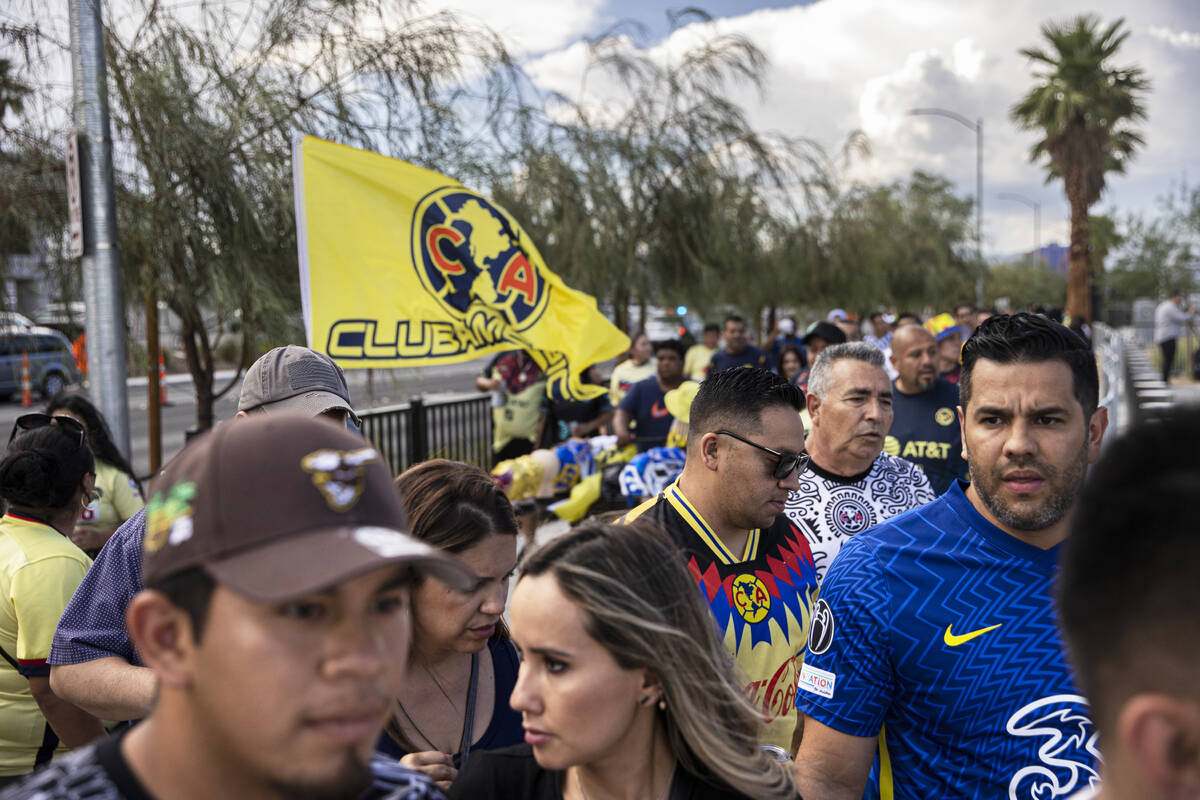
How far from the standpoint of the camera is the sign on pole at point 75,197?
19.1 ft

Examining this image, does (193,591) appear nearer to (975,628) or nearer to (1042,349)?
(975,628)

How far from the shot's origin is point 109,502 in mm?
4707

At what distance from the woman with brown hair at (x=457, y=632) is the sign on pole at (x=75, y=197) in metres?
4.19

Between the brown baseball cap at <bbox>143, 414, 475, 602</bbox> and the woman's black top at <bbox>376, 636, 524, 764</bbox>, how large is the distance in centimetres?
131

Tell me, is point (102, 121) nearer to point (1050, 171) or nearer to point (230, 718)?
point (230, 718)

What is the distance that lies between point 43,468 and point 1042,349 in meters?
3.22

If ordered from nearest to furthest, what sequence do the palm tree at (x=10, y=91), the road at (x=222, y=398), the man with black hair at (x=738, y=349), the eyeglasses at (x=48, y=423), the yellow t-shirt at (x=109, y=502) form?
the eyeglasses at (x=48, y=423) → the yellow t-shirt at (x=109, y=502) → the palm tree at (x=10, y=91) → the road at (x=222, y=398) → the man with black hair at (x=738, y=349)

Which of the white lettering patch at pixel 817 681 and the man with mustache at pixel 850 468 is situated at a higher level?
the man with mustache at pixel 850 468

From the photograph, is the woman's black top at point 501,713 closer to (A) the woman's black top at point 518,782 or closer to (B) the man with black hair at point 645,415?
(A) the woman's black top at point 518,782

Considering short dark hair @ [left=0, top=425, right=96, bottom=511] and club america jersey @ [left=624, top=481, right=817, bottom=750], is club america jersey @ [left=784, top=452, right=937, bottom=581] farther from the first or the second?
short dark hair @ [left=0, top=425, right=96, bottom=511]

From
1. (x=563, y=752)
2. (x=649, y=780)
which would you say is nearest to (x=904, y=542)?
(x=649, y=780)

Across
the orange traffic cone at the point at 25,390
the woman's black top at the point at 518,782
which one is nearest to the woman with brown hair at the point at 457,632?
the woman's black top at the point at 518,782

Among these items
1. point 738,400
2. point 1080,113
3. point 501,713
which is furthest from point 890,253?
point 501,713

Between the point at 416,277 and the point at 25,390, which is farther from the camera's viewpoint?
the point at 25,390
